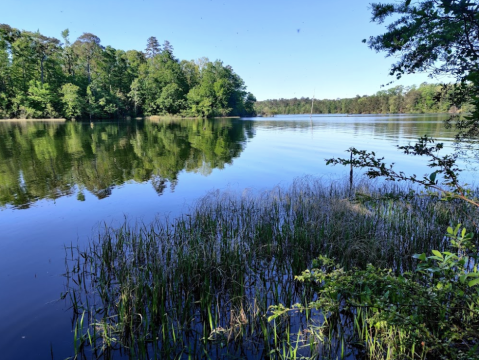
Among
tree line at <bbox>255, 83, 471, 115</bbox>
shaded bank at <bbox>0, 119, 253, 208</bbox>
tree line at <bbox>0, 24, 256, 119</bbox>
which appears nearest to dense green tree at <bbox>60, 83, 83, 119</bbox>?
tree line at <bbox>0, 24, 256, 119</bbox>

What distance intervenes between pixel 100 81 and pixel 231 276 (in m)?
85.4

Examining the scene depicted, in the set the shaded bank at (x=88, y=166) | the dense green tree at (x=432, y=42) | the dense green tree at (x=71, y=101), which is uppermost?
the dense green tree at (x=71, y=101)

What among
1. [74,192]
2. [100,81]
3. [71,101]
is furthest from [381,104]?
[74,192]

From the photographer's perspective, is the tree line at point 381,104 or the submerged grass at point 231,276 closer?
the submerged grass at point 231,276

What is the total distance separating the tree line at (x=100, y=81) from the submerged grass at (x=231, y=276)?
6851 cm

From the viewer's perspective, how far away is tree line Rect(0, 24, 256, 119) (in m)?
61.7

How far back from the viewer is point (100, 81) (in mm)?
76312

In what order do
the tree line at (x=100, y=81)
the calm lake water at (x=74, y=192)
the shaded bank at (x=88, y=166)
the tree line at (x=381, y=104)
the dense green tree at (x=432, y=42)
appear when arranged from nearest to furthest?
1. the dense green tree at (x=432, y=42)
2. the calm lake water at (x=74, y=192)
3. the shaded bank at (x=88, y=166)
4. the tree line at (x=100, y=81)
5. the tree line at (x=381, y=104)

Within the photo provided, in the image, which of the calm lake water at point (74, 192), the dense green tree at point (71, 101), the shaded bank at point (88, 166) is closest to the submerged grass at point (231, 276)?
the calm lake water at point (74, 192)

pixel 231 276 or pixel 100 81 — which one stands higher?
pixel 100 81

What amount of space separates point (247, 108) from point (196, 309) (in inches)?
4947

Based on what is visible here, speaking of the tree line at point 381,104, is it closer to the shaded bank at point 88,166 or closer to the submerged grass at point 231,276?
the shaded bank at point 88,166

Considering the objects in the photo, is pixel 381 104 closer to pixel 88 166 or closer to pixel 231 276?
pixel 88 166

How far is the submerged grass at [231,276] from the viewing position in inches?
145
